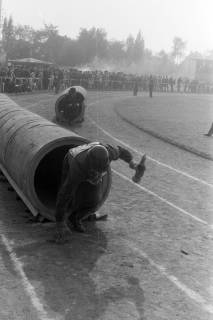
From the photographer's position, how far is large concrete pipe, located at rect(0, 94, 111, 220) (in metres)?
7.25

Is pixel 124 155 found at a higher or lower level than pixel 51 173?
higher

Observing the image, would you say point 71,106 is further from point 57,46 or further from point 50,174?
point 57,46

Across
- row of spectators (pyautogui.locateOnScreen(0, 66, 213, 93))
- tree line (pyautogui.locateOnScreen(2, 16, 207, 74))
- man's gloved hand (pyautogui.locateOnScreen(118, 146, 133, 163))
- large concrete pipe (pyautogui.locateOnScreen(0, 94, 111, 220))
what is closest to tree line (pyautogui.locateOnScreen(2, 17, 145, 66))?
tree line (pyautogui.locateOnScreen(2, 16, 207, 74))

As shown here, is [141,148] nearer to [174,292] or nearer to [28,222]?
[28,222]

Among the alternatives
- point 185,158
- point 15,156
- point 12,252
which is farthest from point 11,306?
point 185,158

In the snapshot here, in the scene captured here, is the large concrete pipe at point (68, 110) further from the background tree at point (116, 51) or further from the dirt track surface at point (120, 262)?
the background tree at point (116, 51)

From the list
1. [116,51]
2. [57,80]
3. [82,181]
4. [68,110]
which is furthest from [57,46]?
[82,181]

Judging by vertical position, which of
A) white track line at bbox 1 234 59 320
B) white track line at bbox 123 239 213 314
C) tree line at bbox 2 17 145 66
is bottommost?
white track line at bbox 123 239 213 314

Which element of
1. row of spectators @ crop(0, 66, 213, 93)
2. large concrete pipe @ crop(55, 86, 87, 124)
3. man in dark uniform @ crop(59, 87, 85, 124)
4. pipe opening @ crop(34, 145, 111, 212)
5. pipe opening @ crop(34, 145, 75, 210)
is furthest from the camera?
row of spectators @ crop(0, 66, 213, 93)

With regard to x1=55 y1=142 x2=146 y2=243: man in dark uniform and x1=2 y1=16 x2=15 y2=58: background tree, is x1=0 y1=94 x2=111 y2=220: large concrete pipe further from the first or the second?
x1=2 y1=16 x2=15 y2=58: background tree

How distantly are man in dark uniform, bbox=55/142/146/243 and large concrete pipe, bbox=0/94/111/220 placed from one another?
11.9 inches

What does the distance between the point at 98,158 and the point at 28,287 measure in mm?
1715

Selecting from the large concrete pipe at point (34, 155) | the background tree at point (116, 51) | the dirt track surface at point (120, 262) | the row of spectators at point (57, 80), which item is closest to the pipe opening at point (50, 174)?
the large concrete pipe at point (34, 155)

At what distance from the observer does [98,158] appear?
6.12 meters
